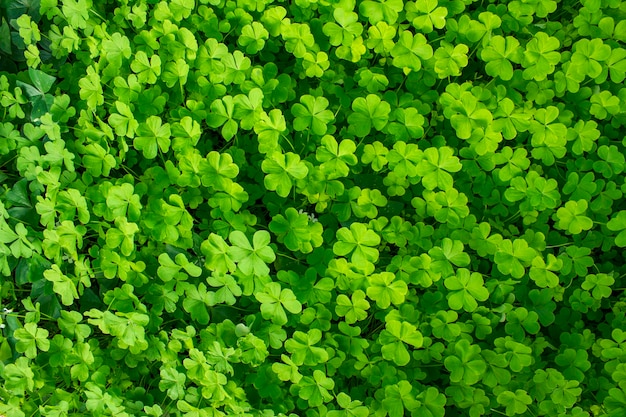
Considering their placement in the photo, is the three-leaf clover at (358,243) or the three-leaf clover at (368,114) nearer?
the three-leaf clover at (358,243)

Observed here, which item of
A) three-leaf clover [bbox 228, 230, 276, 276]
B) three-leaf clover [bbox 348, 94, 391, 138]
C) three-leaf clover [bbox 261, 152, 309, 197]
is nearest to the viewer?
three-leaf clover [bbox 228, 230, 276, 276]

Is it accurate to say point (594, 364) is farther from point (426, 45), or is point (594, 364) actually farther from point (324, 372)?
point (426, 45)

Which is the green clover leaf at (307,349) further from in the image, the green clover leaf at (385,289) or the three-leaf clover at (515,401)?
the three-leaf clover at (515,401)

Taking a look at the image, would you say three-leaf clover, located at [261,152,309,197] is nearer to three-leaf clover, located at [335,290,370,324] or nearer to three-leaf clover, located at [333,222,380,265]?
three-leaf clover, located at [333,222,380,265]

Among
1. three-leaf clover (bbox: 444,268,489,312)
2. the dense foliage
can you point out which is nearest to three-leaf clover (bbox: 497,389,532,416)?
the dense foliage

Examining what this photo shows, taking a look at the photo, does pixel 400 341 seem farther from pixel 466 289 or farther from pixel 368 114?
pixel 368 114

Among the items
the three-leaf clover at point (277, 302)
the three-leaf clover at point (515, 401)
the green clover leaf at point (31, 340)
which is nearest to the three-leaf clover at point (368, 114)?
the three-leaf clover at point (277, 302)

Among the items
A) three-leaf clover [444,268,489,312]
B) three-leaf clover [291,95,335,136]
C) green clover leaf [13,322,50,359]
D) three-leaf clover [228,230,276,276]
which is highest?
three-leaf clover [291,95,335,136]

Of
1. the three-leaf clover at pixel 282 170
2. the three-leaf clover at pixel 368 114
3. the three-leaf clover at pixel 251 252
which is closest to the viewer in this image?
the three-leaf clover at pixel 251 252

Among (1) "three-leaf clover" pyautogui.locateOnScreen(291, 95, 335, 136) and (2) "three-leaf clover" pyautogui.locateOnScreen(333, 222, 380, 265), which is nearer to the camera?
(2) "three-leaf clover" pyautogui.locateOnScreen(333, 222, 380, 265)
